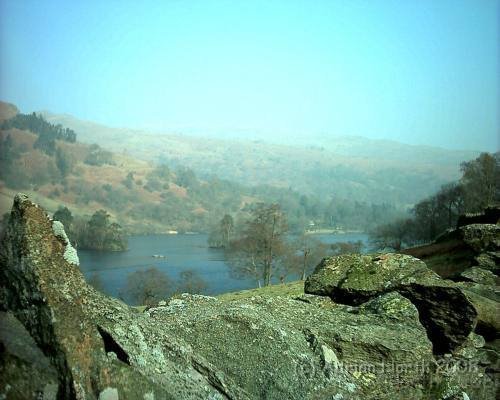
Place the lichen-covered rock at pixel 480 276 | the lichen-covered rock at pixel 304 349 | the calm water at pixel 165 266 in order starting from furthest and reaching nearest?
the calm water at pixel 165 266 → the lichen-covered rock at pixel 480 276 → the lichen-covered rock at pixel 304 349

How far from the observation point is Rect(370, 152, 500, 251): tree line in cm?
5947

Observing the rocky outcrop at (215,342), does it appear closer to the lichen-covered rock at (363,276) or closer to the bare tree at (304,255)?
the lichen-covered rock at (363,276)

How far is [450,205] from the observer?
222 feet

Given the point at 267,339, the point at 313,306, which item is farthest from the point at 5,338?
the point at 313,306

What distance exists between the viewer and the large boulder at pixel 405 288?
32.0 ft

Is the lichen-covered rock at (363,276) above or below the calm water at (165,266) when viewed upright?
above

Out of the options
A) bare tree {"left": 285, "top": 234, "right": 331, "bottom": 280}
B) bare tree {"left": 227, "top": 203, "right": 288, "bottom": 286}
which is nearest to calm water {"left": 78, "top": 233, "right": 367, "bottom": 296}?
bare tree {"left": 227, "top": 203, "right": 288, "bottom": 286}

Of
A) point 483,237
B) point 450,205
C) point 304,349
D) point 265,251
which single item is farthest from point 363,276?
point 450,205

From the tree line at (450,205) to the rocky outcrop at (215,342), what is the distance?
141 feet

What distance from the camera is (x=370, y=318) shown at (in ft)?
29.8

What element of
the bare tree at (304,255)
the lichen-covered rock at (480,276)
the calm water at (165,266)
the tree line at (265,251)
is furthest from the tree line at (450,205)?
the lichen-covered rock at (480,276)

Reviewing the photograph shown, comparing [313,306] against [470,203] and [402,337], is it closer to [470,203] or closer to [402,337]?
[402,337]

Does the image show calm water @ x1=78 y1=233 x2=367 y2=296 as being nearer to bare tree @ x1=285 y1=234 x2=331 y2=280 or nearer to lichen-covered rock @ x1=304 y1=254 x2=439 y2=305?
bare tree @ x1=285 y1=234 x2=331 y2=280

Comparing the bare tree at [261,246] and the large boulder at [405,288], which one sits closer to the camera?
the large boulder at [405,288]
